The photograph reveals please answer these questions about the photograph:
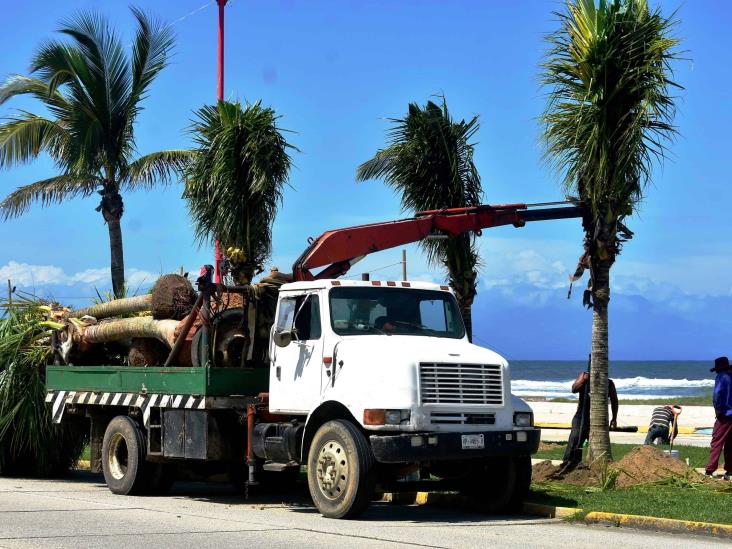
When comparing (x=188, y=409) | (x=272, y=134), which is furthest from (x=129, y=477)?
(x=272, y=134)

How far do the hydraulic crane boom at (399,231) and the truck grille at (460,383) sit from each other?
308cm

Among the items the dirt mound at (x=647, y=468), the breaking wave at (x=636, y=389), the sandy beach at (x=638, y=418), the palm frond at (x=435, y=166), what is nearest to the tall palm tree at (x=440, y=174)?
the palm frond at (x=435, y=166)

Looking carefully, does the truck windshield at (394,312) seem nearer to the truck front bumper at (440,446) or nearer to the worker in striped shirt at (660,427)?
the truck front bumper at (440,446)

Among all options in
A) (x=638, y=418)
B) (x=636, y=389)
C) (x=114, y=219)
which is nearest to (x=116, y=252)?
(x=114, y=219)

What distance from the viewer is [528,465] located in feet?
43.7

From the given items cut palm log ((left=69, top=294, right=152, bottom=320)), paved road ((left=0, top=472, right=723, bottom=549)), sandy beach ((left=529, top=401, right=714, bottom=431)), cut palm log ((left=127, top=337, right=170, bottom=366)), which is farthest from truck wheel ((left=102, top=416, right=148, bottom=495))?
sandy beach ((left=529, top=401, right=714, bottom=431))

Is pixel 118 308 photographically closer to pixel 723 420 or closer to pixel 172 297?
pixel 172 297

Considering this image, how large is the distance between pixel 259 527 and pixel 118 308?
6.95m

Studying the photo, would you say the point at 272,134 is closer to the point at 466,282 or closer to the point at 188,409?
the point at 466,282

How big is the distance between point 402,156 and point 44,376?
7.19 metres

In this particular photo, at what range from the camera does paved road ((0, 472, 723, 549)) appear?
1066cm

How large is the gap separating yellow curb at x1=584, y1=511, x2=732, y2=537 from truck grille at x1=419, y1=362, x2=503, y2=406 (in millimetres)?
1669

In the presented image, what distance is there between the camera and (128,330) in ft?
55.3

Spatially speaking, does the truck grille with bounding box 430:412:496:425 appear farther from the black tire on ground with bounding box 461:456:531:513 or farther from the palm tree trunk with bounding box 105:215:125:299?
the palm tree trunk with bounding box 105:215:125:299
